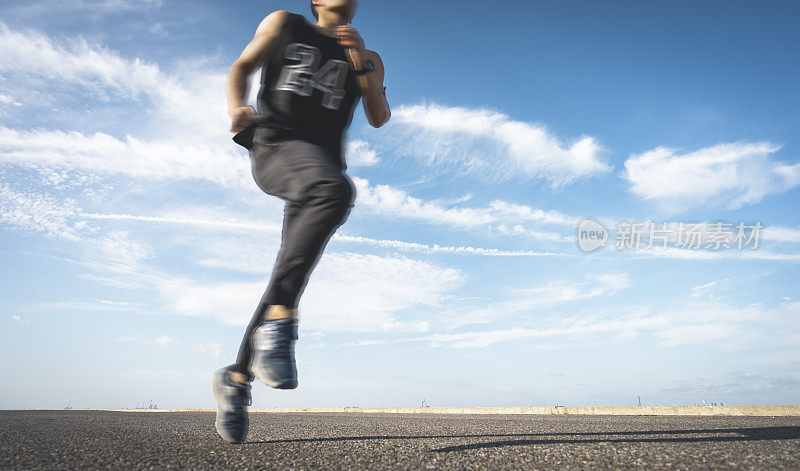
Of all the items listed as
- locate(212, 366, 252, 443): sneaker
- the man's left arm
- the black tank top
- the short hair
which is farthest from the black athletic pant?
the short hair

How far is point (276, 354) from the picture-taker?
185 cm

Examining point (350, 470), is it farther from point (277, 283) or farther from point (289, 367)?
point (277, 283)

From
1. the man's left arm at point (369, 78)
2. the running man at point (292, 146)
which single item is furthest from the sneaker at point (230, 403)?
the man's left arm at point (369, 78)

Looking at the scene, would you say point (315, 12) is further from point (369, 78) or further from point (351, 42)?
point (369, 78)

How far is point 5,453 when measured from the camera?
217 centimetres

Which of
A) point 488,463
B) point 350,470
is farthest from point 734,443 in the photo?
point 350,470

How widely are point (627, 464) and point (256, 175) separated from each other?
204cm

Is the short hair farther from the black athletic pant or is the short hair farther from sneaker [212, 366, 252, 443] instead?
sneaker [212, 366, 252, 443]

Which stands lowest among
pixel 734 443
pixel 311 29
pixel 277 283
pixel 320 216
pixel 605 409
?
pixel 605 409

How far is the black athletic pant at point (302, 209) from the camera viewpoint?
1948 mm

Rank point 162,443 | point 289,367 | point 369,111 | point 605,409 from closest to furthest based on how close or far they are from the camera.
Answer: point 289,367, point 369,111, point 162,443, point 605,409

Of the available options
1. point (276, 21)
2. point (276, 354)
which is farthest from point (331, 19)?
point (276, 354)

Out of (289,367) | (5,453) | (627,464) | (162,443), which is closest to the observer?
(289,367)

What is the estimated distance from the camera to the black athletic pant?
1948mm
